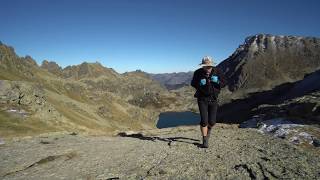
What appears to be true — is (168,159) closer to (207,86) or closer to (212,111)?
(212,111)

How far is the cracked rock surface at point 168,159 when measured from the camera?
467 inches

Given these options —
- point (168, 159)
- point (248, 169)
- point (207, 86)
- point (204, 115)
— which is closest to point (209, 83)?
point (207, 86)

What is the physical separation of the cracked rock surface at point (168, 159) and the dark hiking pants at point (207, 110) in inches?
50.3

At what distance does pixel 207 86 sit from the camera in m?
15.2

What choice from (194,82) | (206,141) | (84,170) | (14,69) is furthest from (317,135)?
(14,69)

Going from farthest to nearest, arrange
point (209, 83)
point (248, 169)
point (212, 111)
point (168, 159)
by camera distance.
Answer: point (212, 111)
point (209, 83)
point (168, 159)
point (248, 169)

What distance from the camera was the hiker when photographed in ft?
49.8

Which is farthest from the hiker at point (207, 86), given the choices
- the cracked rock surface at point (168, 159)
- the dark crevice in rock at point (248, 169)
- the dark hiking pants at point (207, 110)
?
the dark crevice in rock at point (248, 169)

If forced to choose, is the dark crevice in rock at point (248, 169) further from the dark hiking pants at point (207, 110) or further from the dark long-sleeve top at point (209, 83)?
the dark long-sleeve top at point (209, 83)

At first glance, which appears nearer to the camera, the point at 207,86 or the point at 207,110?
the point at 207,86

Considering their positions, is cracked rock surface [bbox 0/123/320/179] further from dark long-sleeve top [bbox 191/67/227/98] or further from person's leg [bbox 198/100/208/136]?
dark long-sleeve top [bbox 191/67/227/98]

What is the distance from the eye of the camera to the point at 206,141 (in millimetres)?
15781

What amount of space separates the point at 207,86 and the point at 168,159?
140 inches

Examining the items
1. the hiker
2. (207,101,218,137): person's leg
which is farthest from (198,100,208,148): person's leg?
(207,101,218,137): person's leg
